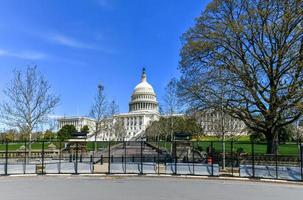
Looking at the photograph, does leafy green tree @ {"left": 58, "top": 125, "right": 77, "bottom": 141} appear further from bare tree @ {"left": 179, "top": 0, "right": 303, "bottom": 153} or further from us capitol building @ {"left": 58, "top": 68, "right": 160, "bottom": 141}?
bare tree @ {"left": 179, "top": 0, "right": 303, "bottom": 153}

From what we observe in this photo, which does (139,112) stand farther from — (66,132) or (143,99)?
(66,132)

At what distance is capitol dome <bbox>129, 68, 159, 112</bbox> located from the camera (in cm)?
15862

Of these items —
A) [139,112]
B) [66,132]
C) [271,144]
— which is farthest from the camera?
[139,112]

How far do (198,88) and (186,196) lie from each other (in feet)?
69.9

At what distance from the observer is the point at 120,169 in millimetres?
29438

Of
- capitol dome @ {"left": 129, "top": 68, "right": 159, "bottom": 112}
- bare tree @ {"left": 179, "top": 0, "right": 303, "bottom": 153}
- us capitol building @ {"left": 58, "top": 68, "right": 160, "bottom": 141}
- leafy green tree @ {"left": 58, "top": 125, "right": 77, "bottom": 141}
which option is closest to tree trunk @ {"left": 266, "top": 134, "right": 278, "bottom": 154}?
bare tree @ {"left": 179, "top": 0, "right": 303, "bottom": 153}

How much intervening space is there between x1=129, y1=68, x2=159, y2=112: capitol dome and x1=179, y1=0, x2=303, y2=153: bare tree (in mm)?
120376

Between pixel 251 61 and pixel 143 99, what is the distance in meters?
124

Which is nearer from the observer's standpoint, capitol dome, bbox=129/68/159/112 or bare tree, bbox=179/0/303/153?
bare tree, bbox=179/0/303/153

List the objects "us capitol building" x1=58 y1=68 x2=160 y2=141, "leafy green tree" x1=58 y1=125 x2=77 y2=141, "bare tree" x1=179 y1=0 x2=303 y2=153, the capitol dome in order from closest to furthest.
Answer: "bare tree" x1=179 y1=0 x2=303 y2=153, "leafy green tree" x1=58 y1=125 x2=77 y2=141, "us capitol building" x1=58 y1=68 x2=160 y2=141, the capitol dome

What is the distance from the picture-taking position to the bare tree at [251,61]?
32906mm

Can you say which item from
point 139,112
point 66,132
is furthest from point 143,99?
point 66,132

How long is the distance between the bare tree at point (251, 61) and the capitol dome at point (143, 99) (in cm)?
12038

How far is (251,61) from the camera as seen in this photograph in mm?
35219
